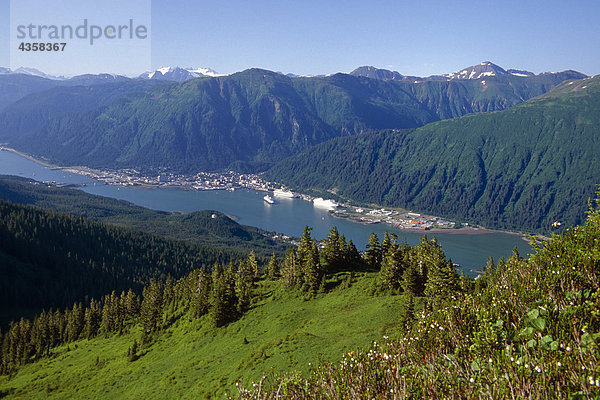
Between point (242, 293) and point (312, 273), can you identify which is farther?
point (242, 293)

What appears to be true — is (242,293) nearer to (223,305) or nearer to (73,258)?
(223,305)

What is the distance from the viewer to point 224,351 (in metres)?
43.3

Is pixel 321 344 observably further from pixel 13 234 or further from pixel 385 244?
pixel 13 234

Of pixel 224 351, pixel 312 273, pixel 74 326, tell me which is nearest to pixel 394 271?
pixel 312 273

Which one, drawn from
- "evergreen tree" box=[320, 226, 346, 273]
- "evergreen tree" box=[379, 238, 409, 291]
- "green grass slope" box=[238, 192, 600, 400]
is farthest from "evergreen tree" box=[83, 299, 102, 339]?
"green grass slope" box=[238, 192, 600, 400]

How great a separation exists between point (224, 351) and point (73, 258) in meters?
126

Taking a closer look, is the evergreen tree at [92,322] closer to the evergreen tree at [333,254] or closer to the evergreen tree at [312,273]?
the evergreen tree at [312,273]

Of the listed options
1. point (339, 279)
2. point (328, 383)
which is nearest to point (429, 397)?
point (328, 383)

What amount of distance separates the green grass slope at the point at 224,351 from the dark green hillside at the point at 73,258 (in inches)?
2276

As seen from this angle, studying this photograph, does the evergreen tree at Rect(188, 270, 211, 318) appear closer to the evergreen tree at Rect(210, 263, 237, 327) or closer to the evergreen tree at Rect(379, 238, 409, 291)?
the evergreen tree at Rect(210, 263, 237, 327)

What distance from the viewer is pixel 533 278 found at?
10672 millimetres

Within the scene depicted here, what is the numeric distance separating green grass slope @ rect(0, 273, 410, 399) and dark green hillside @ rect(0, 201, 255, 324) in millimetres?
57814

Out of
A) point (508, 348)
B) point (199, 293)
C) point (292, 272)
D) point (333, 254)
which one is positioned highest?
point (508, 348)

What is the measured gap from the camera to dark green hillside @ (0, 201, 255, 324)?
117812mm
